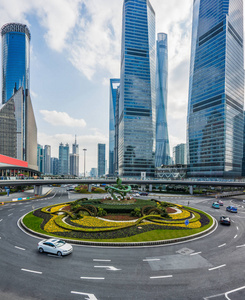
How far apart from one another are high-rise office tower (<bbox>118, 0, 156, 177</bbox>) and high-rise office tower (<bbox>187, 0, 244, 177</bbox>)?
39516mm

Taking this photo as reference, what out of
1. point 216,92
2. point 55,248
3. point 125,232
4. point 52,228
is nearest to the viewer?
point 55,248

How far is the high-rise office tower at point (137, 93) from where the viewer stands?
15150 centimetres

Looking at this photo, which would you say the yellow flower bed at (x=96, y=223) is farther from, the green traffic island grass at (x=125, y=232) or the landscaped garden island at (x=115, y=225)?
the green traffic island grass at (x=125, y=232)

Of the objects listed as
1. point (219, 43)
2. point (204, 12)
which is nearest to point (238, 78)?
point (219, 43)

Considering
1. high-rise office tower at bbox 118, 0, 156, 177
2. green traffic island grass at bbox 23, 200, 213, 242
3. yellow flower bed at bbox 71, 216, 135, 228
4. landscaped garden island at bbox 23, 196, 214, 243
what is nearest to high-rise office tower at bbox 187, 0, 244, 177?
high-rise office tower at bbox 118, 0, 156, 177

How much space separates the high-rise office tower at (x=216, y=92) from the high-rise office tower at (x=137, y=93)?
39516mm

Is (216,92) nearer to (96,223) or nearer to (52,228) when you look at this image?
(96,223)

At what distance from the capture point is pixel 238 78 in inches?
5802

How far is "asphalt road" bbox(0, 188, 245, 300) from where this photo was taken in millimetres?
12672

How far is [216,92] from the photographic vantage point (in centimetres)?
13962

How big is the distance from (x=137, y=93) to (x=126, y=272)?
15530cm

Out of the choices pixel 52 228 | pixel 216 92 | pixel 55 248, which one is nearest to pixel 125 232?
pixel 55 248

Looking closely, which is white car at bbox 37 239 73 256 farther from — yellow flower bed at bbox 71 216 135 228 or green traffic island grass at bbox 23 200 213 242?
yellow flower bed at bbox 71 216 135 228

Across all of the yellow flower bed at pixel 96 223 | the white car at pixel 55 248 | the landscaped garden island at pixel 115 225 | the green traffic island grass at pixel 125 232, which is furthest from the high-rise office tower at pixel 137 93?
the white car at pixel 55 248
